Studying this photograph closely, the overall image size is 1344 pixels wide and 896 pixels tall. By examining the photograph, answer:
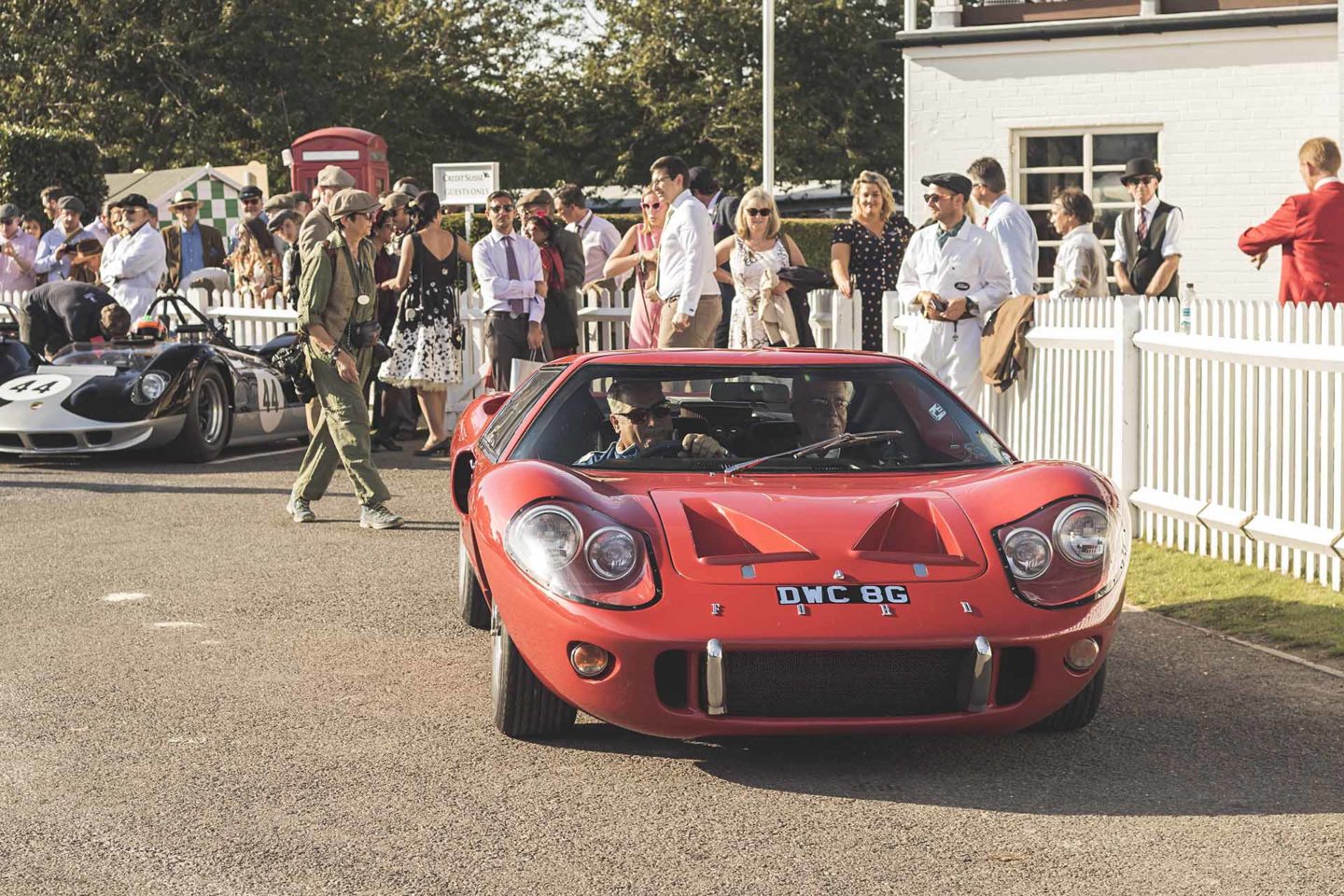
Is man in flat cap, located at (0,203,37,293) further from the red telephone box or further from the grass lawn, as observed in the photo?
the red telephone box

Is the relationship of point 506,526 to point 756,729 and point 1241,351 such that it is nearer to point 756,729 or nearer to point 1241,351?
point 756,729

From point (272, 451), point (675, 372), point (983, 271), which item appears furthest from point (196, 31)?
point (675, 372)

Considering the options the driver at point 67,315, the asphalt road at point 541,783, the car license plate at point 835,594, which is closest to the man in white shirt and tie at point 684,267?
the asphalt road at point 541,783

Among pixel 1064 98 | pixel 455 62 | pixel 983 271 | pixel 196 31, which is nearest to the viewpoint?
pixel 983 271

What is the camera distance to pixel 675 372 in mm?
6266

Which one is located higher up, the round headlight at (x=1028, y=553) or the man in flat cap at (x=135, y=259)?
the man in flat cap at (x=135, y=259)

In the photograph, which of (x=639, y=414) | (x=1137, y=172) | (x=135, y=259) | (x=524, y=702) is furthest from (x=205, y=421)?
Answer: (x=524, y=702)

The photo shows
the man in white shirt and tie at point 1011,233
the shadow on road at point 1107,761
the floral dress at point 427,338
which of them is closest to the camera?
the shadow on road at point 1107,761

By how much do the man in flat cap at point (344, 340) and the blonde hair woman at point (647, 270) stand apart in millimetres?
2422

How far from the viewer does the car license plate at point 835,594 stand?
4926 mm

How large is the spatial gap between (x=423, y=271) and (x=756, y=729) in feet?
27.8

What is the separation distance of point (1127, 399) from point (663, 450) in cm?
389

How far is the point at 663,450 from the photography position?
6.08 m

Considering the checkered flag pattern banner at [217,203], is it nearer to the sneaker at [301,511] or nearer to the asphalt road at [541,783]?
the sneaker at [301,511]
